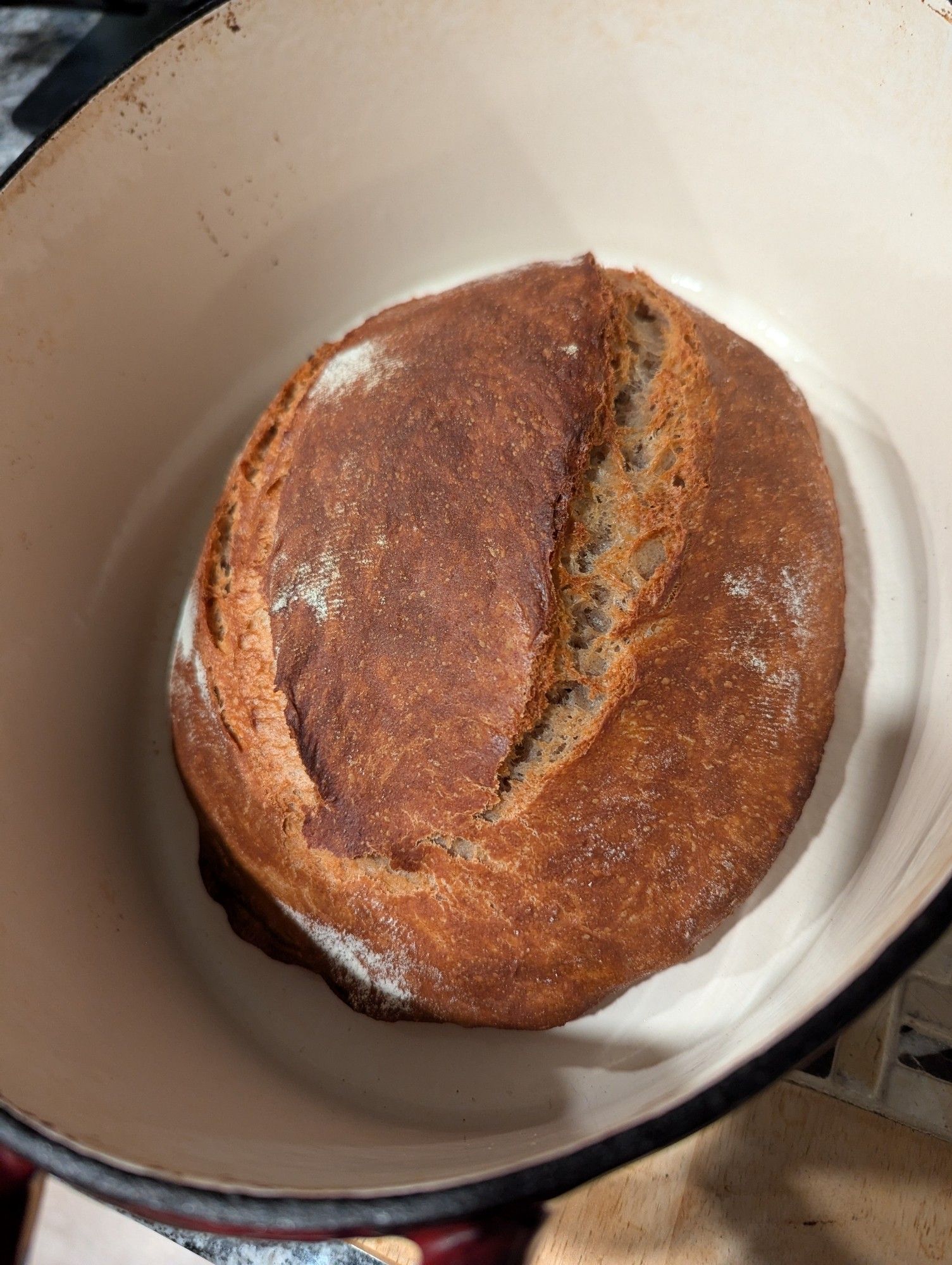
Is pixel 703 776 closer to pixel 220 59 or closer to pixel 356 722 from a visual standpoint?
pixel 356 722

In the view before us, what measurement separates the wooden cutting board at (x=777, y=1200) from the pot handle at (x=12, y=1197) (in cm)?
35

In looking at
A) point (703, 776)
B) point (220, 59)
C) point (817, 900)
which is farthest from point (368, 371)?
point (817, 900)

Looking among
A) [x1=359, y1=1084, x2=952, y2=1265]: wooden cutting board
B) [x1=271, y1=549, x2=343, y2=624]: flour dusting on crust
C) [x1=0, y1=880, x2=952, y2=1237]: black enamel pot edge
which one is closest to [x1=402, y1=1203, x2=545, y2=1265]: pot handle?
[x1=0, y1=880, x2=952, y2=1237]: black enamel pot edge

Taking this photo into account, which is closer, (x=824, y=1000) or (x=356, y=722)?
(x=824, y=1000)

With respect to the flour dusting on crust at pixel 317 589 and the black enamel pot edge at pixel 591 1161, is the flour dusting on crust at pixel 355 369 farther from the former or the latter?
the black enamel pot edge at pixel 591 1161

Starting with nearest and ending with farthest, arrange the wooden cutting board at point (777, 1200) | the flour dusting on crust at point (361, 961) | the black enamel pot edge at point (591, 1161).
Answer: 1. the black enamel pot edge at point (591, 1161)
2. the wooden cutting board at point (777, 1200)
3. the flour dusting on crust at point (361, 961)

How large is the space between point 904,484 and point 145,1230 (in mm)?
1299

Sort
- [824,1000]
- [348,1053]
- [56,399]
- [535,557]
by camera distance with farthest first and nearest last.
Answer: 1. [56,399]
2. [348,1053]
3. [535,557]
4. [824,1000]

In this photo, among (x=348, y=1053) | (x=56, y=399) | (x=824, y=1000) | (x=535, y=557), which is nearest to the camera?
(x=824, y=1000)

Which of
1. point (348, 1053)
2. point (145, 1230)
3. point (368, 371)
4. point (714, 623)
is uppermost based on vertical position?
point (368, 371)

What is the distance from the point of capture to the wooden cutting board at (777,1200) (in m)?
0.73

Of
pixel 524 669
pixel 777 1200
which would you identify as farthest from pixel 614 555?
pixel 777 1200

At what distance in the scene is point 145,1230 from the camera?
3.30 ft

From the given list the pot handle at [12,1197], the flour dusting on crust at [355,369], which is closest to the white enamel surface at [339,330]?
the pot handle at [12,1197]
